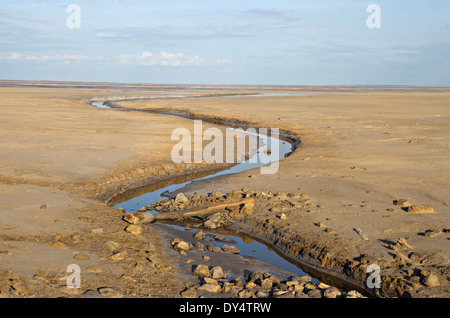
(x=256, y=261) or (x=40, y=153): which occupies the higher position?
(x=40, y=153)

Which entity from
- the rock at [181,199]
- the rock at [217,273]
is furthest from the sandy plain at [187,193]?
the rock at [181,199]

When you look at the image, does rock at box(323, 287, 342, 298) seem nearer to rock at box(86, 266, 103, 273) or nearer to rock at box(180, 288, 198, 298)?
rock at box(180, 288, 198, 298)

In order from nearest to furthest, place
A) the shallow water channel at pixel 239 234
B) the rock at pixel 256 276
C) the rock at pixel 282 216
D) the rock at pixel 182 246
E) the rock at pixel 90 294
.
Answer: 1. the rock at pixel 90 294
2. the rock at pixel 256 276
3. the shallow water channel at pixel 239 234
4. the rock at pixel 182 246
5. the rock at pixel 282 216

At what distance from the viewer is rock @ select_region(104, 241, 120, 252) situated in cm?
750

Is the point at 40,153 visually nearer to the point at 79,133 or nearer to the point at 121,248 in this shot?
the point at 79,133

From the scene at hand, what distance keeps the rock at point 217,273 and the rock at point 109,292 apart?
57.6 inches

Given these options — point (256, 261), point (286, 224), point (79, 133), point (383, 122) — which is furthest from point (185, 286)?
point (383, 122)

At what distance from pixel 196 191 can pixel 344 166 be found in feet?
15.8

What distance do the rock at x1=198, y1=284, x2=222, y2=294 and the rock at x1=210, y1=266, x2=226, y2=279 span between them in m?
0.49

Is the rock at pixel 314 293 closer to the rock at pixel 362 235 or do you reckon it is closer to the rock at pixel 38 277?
the rock at pixel 362 235

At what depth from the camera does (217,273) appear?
676 centimetres

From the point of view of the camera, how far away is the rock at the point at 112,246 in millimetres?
7496

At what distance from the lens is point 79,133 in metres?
20.7

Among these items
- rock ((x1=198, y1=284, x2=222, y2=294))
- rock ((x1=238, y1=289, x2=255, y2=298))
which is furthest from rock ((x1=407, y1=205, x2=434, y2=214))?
rock ((x1=198, y1=284, x2=222, y2=294))
